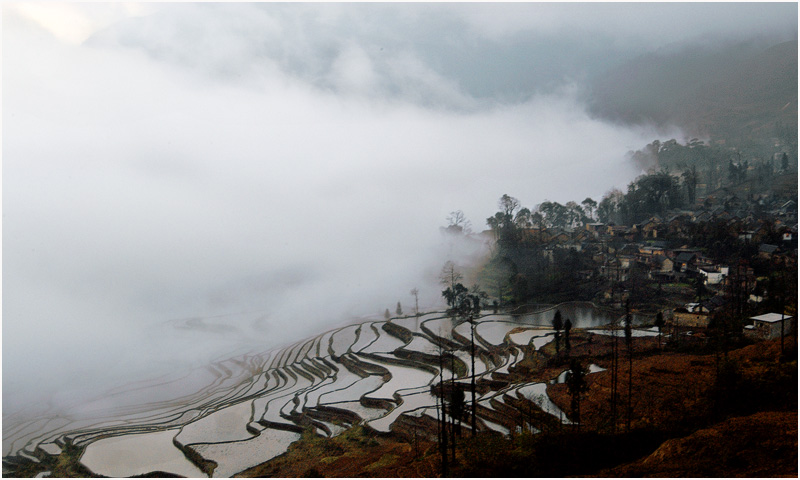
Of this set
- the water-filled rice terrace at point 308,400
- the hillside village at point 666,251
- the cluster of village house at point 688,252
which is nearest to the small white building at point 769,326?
the cluster of village house at point 688,252

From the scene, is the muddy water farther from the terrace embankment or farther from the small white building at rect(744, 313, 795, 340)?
the small white building at rect(744, 313, 795, 340)

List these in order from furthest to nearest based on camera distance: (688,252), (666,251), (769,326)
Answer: (666,251), (688,252), (769,326)

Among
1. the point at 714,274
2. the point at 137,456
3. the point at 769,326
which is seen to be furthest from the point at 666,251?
the point at 137,456

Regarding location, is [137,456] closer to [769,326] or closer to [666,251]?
[769,326]

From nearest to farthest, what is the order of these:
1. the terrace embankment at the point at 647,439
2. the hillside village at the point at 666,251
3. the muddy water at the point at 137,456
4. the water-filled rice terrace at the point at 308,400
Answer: the terrace embankment at the point at 647,439 → the muddy water at the point at 137,456 → the water-filled rice terrace at the point at 308,400 → the hillside village at the point at 666,251

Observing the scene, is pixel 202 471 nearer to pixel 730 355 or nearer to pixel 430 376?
pixel 430 376

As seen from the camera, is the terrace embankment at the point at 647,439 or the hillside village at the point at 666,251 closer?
the terrace embankment at the point at 647,439

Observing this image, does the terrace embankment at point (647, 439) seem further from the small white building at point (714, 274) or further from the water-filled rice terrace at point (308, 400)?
the small white building at point (714, 274)
